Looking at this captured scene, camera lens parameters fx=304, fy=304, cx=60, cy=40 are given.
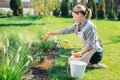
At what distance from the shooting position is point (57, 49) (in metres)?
7.86

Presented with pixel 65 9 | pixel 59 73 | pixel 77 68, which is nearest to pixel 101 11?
pixel 65 9

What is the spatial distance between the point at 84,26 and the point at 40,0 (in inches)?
441

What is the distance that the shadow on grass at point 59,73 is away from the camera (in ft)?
18.2

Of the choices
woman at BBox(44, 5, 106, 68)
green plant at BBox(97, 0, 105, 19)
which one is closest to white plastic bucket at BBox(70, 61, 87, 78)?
woman at BBox(44, 5, 106, 68)

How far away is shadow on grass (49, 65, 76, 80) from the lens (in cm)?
555

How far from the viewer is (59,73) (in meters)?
5.85

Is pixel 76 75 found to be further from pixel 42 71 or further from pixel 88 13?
pixel 88 13

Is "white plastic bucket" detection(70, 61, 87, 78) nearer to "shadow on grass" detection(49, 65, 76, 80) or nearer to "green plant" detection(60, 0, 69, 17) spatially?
"shadow on grass" detection(49, 65, 76, 80)

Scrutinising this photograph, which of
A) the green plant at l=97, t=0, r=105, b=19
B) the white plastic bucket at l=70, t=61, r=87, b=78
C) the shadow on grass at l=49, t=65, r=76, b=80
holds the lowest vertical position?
the shadow on grass at l=49, t=65, r=76, b=80

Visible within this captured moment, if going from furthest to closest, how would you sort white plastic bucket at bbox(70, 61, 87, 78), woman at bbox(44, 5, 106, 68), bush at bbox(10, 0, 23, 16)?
1. bush at bbox(10, 0, 23, 16)
2. woman at bbox(44, 5, 106, 68)
3. white plastic bucket at bbox(70, 61, 87, 78)

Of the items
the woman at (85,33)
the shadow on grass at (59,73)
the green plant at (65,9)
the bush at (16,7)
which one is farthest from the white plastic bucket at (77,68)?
the green plant at (65,9)

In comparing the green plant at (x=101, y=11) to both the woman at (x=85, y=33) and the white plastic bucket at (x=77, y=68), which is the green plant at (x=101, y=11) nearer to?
the woman at (x=85, y=33)

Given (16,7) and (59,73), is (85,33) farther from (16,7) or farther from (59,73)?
(16,7)

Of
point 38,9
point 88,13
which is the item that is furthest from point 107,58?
point 38,9
